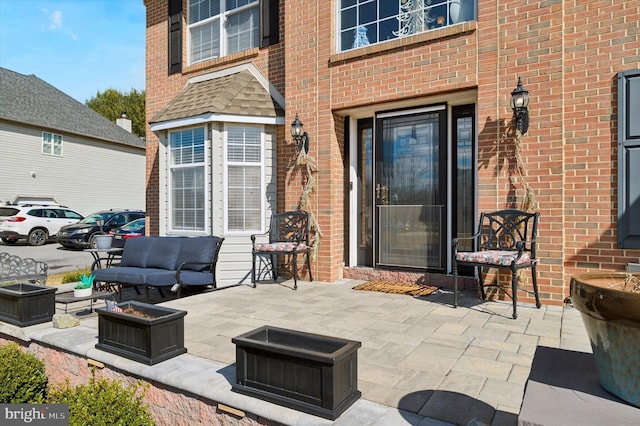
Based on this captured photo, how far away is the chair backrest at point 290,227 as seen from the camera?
6109mm

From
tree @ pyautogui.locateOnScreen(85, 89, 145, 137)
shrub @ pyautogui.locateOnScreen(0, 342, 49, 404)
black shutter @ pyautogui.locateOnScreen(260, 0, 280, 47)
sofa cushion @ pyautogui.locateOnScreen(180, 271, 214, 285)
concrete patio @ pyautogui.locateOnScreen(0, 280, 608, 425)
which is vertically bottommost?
shrub @ pyautogui.locateOnScreen(0, 342, 49, 404)

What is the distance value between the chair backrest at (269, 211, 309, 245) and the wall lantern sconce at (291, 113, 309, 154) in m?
1.00

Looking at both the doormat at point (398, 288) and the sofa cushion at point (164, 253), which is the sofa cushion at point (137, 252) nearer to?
the sofa cushion at point (164, 253)

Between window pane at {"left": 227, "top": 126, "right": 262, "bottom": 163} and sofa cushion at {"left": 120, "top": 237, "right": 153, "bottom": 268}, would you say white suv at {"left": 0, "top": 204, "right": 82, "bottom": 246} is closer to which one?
sofa cushion at {"left": 120, "top": 237, "right": 153, "bottom": 268}

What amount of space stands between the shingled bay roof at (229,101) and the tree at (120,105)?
25713 mm

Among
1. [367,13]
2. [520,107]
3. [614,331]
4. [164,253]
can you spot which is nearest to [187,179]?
[164,253]

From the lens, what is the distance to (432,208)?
18.3 ft

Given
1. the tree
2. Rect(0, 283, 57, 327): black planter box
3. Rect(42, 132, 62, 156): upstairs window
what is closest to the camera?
Rect(0, 283, 57, 327): black planter box

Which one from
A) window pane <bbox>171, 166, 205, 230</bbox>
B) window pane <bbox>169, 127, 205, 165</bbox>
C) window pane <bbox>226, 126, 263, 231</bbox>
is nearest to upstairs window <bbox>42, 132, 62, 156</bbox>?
window pane <bbox>169, 127, 205, 165</bbox>

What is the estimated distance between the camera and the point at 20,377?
10.5 feet

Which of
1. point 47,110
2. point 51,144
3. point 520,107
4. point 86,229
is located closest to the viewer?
point 520,107

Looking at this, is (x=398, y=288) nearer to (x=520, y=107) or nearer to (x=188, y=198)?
(x=520, y=107)

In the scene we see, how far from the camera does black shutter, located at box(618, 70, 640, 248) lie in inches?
163

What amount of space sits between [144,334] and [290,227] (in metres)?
3.63
